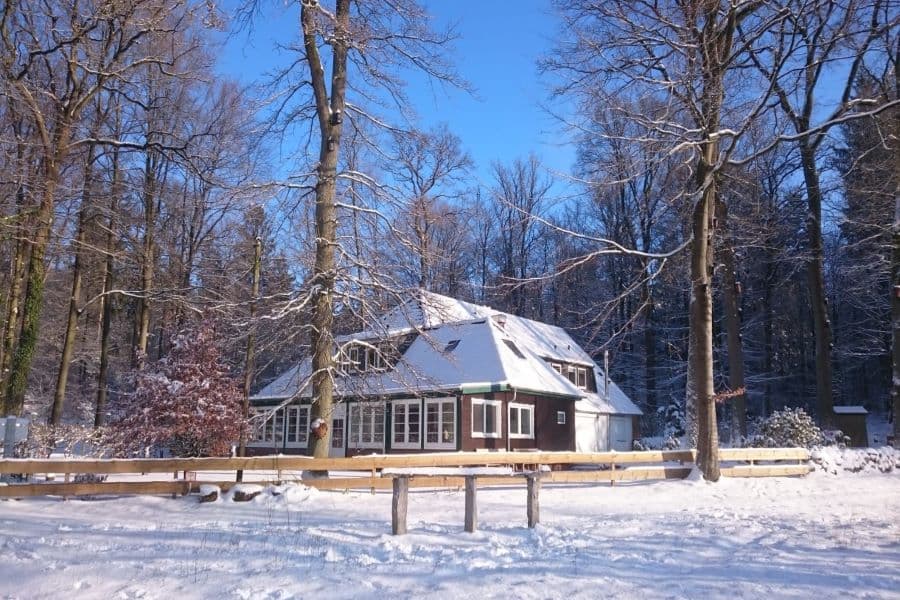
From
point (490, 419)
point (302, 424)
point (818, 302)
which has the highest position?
point (818, 302)

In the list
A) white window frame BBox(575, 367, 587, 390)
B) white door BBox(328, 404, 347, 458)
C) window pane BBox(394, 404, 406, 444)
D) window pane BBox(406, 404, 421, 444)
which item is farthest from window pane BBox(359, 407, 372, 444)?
white window frame BBox(575, 367, 587, 390)

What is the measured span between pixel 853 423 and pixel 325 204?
1830 centimetres

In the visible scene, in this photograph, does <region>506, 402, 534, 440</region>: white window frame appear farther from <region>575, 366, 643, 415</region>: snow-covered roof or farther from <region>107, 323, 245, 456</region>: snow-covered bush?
<region>107, 323, 245, 456</region>: snow-covered bush

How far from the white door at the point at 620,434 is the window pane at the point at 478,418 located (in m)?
9.67

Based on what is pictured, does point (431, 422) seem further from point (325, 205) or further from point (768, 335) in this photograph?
point (768, 335)

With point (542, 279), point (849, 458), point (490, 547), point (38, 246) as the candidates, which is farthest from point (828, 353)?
point (38, 246)

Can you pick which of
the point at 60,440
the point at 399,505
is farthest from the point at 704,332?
the point at 60,440

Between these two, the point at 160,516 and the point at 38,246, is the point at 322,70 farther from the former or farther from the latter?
the point at 160,516

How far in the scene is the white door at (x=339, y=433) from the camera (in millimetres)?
28547

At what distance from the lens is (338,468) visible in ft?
46.3

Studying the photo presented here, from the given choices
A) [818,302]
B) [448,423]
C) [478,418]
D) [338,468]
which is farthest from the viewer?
[448,423]

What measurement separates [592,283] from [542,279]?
3352 centimetres

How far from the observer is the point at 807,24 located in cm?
1518

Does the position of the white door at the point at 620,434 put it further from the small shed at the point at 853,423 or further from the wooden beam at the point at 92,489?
the wooden beam at the point at 92,489
